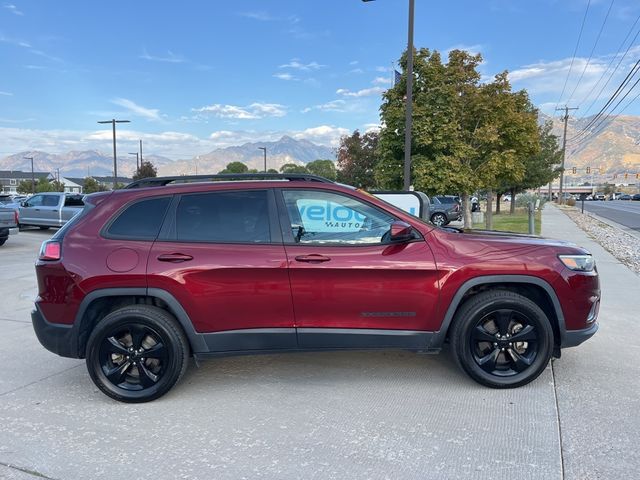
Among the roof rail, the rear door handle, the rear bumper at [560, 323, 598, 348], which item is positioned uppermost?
the roof rail

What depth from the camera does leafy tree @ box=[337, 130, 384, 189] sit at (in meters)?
39.6

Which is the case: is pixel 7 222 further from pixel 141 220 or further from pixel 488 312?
pixel 488 312

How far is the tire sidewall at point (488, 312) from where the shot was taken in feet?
12.2

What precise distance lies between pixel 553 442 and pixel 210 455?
2.19 metres

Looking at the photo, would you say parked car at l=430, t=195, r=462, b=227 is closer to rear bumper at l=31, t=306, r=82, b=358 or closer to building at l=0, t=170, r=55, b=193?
rear bumper at l=31, t=306, r=82, b=358

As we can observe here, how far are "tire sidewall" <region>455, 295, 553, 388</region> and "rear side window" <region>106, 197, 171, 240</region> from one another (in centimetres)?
254

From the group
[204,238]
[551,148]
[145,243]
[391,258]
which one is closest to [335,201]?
[391,258]

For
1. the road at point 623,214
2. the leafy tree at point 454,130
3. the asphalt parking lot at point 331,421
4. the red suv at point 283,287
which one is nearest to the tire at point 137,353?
the red suv at point 283,287

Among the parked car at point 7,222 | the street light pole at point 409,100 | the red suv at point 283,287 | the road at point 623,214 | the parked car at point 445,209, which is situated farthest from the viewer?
the road at point 623,214

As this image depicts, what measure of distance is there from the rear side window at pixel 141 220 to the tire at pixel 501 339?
252 centimetres

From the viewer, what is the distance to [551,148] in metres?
33.9

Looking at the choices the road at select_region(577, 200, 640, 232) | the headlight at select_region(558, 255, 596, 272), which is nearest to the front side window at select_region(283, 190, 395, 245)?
the headlight at select_region(558, 255, 596, 272)

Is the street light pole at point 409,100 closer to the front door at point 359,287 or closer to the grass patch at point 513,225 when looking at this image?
the grass patch at point 513,225

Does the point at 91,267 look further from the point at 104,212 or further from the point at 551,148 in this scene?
the point at 551,148
